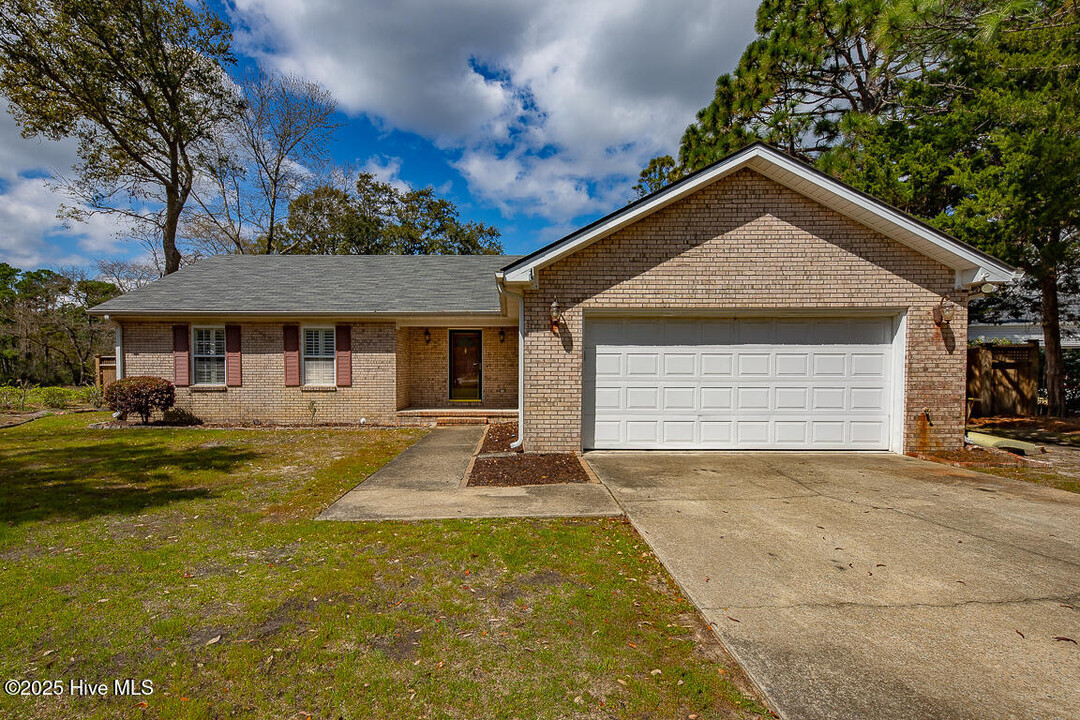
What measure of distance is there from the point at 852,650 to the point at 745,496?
9.73ft

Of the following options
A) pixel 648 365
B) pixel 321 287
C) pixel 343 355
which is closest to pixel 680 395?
pixel 648 365

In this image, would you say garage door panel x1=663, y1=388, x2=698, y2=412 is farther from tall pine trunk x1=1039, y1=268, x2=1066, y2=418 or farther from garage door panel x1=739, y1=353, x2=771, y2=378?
tall pine trunk x1=1039, y1=268, x2=1066, y2=418

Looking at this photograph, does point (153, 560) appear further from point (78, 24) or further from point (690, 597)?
point (78, 24)

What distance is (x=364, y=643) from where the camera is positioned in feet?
9.01

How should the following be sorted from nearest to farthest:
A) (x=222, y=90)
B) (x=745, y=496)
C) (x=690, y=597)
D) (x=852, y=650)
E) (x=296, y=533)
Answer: (x=852, y=650)
(x=690, y=597)
(x=296, y=533)
(x=745, y=496)
(x=222, y=90)

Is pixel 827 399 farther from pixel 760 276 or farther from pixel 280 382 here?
pixel 280 382

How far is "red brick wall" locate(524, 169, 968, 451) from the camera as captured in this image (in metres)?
7.62

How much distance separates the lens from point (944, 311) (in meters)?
7.53

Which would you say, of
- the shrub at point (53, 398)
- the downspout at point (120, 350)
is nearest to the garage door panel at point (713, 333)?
the downspout at point (120, 350)

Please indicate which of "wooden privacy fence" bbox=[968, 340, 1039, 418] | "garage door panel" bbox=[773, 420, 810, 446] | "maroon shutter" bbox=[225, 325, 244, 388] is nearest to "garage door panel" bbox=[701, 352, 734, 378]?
"garage door panel" bbox=[773, 420, 810, 446]

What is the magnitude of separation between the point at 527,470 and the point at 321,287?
31.9 ft

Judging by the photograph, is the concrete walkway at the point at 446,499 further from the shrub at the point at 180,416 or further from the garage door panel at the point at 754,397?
the shrub at the point at 180,416

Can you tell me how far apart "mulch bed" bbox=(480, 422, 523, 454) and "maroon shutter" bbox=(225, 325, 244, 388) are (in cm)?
677

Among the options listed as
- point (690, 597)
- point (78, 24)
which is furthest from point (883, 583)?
point (78, 24)
